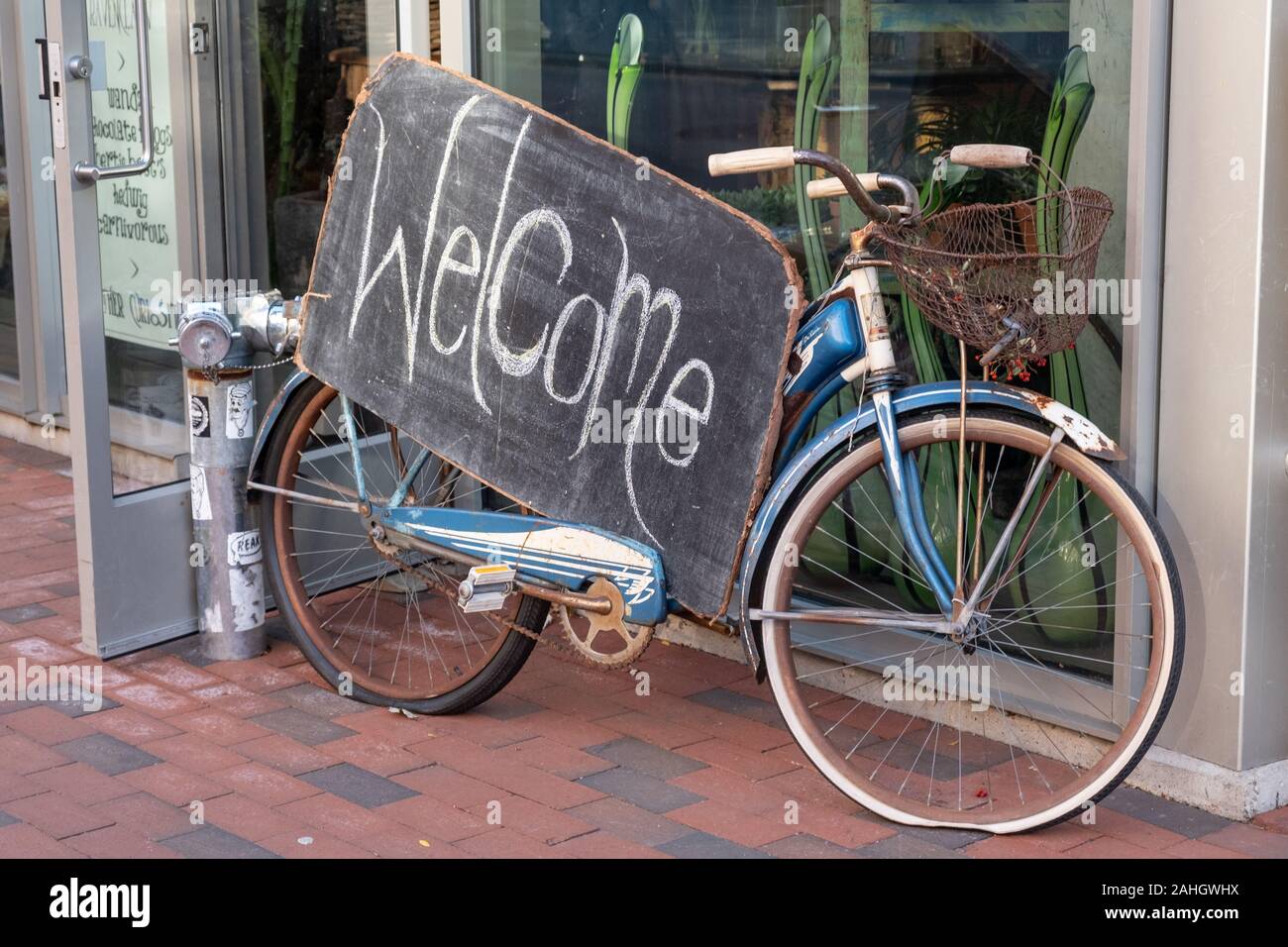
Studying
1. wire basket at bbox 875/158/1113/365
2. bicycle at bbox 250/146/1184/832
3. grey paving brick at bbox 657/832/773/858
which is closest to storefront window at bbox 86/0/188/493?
bicycle at bbox 250/146/1184/832

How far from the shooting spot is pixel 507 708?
437 centimetres

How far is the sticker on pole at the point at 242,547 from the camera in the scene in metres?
4.71

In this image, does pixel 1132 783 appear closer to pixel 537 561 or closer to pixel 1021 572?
pixel 1021 572

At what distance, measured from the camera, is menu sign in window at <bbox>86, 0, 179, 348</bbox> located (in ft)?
15.4

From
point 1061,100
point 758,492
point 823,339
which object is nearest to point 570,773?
point 758,492

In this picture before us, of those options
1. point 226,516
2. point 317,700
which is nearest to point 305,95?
point 226,516

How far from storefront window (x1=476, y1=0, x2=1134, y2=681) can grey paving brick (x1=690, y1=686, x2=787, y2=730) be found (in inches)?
26.5

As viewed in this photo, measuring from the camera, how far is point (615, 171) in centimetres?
386

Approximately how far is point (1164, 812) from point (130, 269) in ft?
10.2

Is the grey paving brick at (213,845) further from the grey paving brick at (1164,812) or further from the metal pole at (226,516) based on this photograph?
A: the grey paving brick at (1164,812)

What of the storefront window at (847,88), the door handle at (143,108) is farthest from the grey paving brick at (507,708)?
the door handle at (143,108)

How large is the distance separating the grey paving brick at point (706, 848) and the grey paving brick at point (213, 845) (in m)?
0.83
